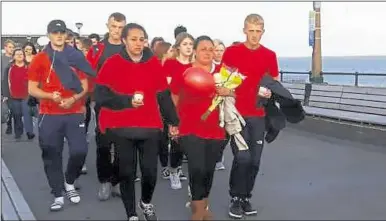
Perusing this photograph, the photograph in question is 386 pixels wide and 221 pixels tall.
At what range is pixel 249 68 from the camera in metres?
5.77

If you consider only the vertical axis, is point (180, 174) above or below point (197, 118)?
below

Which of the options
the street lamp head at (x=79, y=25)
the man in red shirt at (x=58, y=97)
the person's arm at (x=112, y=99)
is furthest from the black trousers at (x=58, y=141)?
the street lamp head at (x=79, y=25)

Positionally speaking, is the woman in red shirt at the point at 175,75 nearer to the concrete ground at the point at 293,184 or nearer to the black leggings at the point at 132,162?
the concrete ground at the point at 293,184

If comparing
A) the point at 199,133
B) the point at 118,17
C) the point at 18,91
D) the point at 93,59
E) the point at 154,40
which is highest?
the point at 118,17

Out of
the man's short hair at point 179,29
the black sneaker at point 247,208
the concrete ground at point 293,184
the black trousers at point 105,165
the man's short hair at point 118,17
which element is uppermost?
the man's short hair at point 118,17

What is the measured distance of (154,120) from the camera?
5434mm

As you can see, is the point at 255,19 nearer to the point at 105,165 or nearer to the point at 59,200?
the point at 105,165

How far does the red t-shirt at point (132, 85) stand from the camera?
17.4 feet

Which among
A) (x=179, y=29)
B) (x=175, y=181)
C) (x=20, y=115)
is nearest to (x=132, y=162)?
(x=175, y=181)

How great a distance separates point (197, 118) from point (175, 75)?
59cm

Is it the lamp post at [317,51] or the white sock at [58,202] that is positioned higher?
the lamp post at [317,51]

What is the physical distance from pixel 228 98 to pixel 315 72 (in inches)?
515

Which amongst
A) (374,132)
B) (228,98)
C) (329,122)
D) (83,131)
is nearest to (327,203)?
(228,98)

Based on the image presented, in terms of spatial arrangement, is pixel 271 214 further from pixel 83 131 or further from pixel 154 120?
pixel 83 131
